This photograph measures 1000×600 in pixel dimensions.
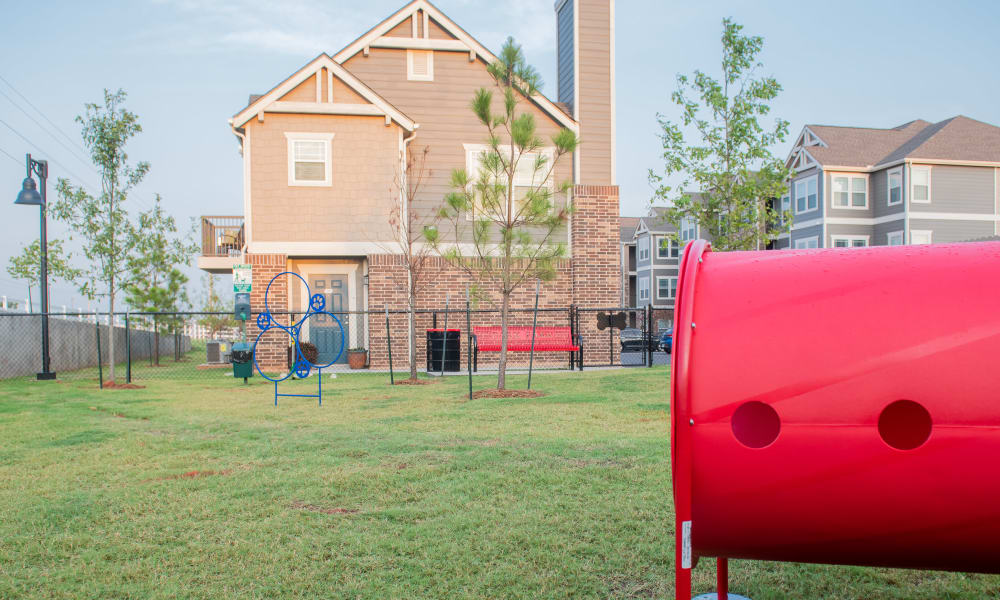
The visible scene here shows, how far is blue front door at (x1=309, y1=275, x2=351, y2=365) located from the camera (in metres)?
18.7

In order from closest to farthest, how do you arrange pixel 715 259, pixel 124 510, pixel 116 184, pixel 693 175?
pixel 715 259 → pixel 124 510 → pixel 693 175 → pixel 116 184

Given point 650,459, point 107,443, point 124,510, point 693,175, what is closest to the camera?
point 124,510

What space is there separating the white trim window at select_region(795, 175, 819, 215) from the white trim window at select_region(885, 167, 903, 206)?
10.5ft

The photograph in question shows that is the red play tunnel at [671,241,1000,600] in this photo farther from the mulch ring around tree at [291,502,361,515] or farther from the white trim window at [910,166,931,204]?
the white trim window at [910,166,931,204]

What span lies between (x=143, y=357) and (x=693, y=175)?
23770 millimetres

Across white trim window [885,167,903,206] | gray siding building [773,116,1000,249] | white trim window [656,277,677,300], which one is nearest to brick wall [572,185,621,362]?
gray siding building [773,116,1000,249]

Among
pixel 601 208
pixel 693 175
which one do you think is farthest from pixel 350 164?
pixel 693 175

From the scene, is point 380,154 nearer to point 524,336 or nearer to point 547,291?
point 547,291

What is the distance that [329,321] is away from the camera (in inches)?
737

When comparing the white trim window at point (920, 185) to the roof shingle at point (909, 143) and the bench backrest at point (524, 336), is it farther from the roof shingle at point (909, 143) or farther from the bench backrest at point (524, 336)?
the bench backrest at point (524, 336)

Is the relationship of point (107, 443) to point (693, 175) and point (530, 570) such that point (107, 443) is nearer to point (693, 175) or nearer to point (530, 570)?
point (530, 570)

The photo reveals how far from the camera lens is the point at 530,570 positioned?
11.7 ft

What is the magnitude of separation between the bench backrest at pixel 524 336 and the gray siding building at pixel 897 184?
22555 millimetres

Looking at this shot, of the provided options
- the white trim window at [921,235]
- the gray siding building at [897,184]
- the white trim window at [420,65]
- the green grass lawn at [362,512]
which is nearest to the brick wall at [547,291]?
the white trim window at [420,65]
